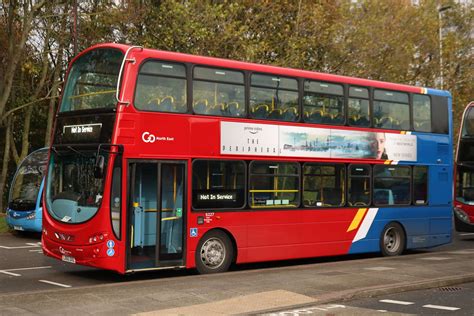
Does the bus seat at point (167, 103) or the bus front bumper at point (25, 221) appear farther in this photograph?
the bus front bumper at point (25, 221)

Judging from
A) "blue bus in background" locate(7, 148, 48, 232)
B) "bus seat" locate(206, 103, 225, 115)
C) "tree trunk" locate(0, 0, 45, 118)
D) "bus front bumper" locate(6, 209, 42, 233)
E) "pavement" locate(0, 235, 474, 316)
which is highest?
"tree trunk" locate(0, 0, 45, 118)

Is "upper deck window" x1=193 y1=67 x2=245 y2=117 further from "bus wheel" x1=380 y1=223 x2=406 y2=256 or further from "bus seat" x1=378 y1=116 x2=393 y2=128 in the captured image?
"bus wheel" x1=380 y1=223 x2=406 y2=256

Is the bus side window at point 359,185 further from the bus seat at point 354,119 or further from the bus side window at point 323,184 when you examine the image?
the bus seat at point 354,119

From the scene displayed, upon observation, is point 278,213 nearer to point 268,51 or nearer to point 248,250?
point 248,250

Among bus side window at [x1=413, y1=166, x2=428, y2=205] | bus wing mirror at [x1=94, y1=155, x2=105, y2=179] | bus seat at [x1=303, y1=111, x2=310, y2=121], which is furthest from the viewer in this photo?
bus side window at [x1=413, y1=166, x2=428, y2=205]

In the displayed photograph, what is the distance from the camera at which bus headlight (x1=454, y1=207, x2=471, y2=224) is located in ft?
69.0

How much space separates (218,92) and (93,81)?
2.29 meters

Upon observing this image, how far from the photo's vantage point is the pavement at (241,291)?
27.7 feet

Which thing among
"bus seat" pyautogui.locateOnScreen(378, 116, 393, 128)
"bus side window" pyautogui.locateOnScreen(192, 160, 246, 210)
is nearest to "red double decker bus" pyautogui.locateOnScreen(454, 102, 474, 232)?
"bus seat" pyautogui.locateOnScreen(378, 116, 393, 128)

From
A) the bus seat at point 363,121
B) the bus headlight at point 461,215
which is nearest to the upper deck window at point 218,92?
the bus seat at point 363,121

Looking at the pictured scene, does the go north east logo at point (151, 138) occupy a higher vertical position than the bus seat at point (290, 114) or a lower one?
lower

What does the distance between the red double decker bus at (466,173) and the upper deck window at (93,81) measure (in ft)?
43.5

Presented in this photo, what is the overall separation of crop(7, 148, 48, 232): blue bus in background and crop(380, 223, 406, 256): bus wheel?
10076 millimetres

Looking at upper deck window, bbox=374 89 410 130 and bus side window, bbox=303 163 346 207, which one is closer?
bus side window, bbox=303 163 346 207
